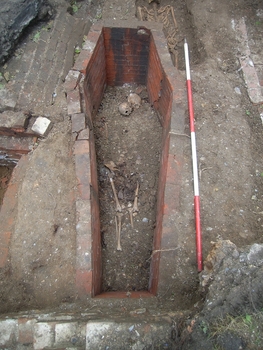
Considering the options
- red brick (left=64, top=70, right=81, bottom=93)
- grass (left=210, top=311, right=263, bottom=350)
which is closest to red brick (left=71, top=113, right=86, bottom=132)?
red brick (left=64, top=70, right=81, bottom=93)

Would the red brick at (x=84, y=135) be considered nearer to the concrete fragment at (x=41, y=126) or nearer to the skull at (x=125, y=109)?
the concrete fragment at (x=41, y=126)

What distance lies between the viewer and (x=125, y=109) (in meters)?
5.45

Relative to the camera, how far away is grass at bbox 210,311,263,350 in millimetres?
2354

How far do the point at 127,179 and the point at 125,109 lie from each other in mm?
1364

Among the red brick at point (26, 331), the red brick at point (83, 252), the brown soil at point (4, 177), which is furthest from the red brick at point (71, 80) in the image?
the red brick at point (26, 331)

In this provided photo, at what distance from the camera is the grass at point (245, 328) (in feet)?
7.72

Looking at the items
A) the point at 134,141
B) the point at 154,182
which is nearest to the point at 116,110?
the point at 134,141

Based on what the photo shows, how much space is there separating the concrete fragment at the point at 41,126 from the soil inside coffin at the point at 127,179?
44.2 inches

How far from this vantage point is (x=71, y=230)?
12.3ft

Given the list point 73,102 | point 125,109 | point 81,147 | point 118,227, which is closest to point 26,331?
point 118,227

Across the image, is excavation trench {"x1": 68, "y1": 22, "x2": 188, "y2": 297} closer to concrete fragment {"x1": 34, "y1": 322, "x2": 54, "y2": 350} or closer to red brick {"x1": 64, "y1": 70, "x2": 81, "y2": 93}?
red brick {"x1": 64, "y1": 70, "x2": 81, "y2": 93}

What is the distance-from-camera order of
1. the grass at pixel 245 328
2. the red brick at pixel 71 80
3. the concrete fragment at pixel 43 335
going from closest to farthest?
the grass at pixel 245 328 < the concrete fragment at pixel 43 335 < the red brick at pixel 71 80

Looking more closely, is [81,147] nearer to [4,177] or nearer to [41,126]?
[41,126]

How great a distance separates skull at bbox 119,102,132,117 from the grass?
3869 mm
